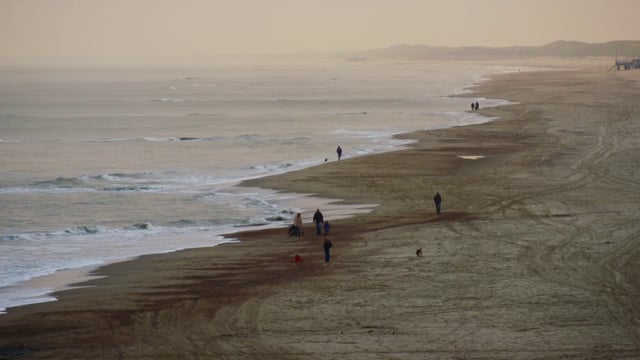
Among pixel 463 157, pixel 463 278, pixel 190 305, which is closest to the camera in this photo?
pixel 190 305

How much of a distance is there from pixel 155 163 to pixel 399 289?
120 ft

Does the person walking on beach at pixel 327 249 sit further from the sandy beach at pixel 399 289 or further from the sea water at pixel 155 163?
the sea water at pixel 155 163

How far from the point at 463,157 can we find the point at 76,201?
19.4m

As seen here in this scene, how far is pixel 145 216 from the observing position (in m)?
39.1

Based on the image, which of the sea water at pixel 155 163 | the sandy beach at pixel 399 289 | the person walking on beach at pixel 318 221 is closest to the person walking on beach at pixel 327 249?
the sandy beach at pixel 399 289

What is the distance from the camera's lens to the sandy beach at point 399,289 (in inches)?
832

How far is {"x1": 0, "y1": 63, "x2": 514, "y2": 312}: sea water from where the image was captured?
3431 centimetres

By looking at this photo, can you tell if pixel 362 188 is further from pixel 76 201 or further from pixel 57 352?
pixel 57 352

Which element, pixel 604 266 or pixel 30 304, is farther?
pixel 604 266

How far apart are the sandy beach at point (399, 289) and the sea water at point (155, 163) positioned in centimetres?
267

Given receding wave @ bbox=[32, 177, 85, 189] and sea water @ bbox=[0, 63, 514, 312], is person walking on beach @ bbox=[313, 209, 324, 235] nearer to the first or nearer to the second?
sea water @ bbox=[0, 63, 514, 312]

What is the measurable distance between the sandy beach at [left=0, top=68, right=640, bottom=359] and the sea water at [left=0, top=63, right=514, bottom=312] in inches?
105

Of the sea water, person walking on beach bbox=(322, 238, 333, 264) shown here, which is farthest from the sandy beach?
the sea water

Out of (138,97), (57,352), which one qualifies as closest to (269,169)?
(57,352)
